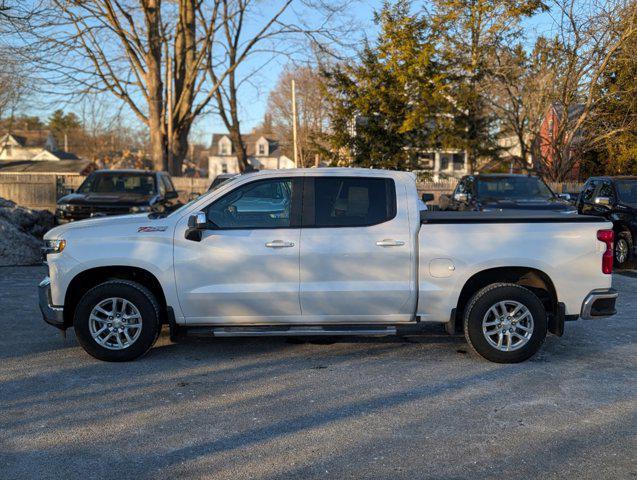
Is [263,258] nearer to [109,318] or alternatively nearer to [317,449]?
[109,318]

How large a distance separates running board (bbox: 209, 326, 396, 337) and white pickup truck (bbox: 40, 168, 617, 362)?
0.04 feet

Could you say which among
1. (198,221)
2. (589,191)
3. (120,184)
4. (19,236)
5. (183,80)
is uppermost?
(183,80)

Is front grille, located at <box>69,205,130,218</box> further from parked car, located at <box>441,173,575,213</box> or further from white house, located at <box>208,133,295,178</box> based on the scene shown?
white house, located at <box>208,133,295,178</box>

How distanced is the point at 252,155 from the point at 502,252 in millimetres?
77454

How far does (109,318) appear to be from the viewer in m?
6.33

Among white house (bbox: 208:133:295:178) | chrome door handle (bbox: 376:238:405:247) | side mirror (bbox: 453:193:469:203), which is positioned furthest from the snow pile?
white house (bbox: 208:133:295:178)

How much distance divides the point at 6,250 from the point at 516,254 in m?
10.5

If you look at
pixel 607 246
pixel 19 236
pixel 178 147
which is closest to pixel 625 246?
pixel 607 246

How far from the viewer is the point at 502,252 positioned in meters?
6.26

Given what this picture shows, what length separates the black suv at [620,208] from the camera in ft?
42.4

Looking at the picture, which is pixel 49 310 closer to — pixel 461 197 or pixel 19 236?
pixel 19 236

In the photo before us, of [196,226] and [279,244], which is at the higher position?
[196,226]

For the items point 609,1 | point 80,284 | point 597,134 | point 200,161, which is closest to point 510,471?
point 80,284

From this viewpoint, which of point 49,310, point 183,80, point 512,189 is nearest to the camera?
point 49,310
